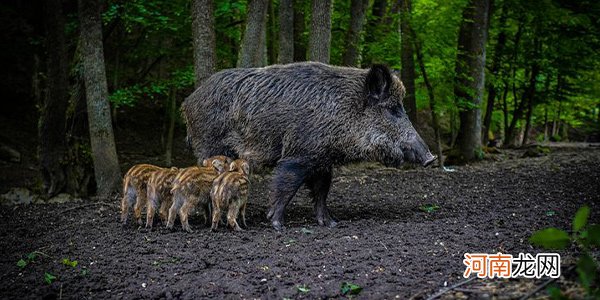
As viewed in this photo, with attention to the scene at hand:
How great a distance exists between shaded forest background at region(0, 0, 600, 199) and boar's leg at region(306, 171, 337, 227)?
247 centimetres

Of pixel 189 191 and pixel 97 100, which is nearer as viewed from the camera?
pixel 189 191

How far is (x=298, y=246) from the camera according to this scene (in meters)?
5.61

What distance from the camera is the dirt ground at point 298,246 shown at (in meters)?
4.54

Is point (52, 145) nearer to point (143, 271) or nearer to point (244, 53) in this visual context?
point (244, 53)

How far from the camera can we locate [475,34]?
12492mm

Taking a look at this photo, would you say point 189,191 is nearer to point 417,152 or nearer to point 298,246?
point 298,246

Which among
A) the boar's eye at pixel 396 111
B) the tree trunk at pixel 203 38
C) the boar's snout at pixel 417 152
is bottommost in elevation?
the boar's snout at pixel 417 152

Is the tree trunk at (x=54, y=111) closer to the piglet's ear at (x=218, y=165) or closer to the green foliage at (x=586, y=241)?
the piglet's ear at (x=218, y=165)

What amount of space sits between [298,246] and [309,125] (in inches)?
63.2

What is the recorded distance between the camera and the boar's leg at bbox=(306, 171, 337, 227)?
6828mm

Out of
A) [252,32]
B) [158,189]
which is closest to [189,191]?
[158,189]

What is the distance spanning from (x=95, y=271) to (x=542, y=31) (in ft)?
45.4

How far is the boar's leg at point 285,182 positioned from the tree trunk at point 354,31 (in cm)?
525

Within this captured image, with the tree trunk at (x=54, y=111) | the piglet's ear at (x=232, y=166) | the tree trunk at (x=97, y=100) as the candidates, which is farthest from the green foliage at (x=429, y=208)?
the tree trunk at (x=54, y=111)
